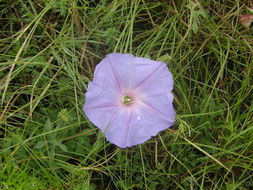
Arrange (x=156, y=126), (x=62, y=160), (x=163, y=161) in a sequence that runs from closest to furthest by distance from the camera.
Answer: (x=156, y=126) → (x=62, y=160) → (x=163, y=161)

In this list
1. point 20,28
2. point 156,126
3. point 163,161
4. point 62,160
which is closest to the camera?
point 156,126

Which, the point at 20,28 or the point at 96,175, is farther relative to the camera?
the point at 20,28

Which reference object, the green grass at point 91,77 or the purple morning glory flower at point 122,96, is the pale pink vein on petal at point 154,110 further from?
the green grass at point 91,77

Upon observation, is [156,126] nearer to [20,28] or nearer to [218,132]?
[218,132]

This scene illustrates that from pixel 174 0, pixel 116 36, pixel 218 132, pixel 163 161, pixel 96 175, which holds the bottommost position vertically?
pixel 96 175

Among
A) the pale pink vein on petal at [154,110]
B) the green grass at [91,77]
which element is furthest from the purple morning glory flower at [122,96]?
the green grass at [91,77]

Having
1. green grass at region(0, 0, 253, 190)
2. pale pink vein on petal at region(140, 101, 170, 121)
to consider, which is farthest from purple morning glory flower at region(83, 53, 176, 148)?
green grass at region(0, 0, 253, 190)

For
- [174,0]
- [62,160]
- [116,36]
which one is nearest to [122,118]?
[62,160]
